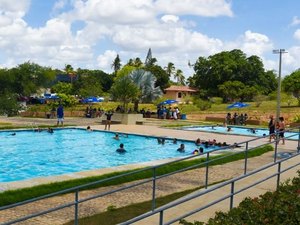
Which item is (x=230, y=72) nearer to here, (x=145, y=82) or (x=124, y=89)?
(x=145, y=82)

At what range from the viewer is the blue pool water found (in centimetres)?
1782

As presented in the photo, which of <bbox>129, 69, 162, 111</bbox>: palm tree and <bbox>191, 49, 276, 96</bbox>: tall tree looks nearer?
<bbox>129, 69, 162, 111</bbox>: palm tree

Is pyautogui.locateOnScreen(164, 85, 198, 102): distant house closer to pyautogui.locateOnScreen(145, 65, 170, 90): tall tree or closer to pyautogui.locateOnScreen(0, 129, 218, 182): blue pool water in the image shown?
pyautogui.locateOnScreen(145, 65, 170, 90): tall tree

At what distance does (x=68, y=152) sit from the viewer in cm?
2175

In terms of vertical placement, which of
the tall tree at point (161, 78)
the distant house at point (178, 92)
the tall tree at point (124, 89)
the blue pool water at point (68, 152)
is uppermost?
the tall tree at point (161, 78)

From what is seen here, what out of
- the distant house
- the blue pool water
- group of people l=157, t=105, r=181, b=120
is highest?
the distant house

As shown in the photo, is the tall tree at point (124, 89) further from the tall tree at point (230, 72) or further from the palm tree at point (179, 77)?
the palm tree at point (179, 77)

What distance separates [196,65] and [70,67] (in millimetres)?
48610

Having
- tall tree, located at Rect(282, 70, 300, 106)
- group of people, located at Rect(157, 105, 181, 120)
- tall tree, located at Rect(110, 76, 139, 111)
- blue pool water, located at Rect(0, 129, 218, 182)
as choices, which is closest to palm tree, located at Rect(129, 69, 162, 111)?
group of people, located at Rect(157, 105, 181, 120)

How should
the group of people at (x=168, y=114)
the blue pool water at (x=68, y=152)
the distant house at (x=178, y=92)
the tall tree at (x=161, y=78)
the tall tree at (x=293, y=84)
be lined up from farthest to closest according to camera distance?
the tall tree at (x=161, y=78)
the distant house at (x=178, y=92)
the tall tree at (x=293, y=84)
the group of people at (x=168, y=114)
the blue pool water at (x=68, y=152)

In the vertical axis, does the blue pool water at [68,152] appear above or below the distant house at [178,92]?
below

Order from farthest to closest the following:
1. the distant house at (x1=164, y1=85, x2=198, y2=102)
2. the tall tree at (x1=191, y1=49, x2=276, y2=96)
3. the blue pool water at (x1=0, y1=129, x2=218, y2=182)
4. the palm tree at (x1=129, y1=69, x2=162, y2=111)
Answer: the distant house at (x1=164, y1=85, x2=198, y2=102), the tall tree at (x1=191, y1=49, x2=276, y2=96), the palm tree at (x1=129, y1=69, x2=162, y2=111), the blue pool water at (x1=0, y1=129, x2=218, y2=182)

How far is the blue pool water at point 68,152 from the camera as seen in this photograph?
17.8 metres

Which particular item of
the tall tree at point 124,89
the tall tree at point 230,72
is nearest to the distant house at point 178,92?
the tall tree at point 230,72
